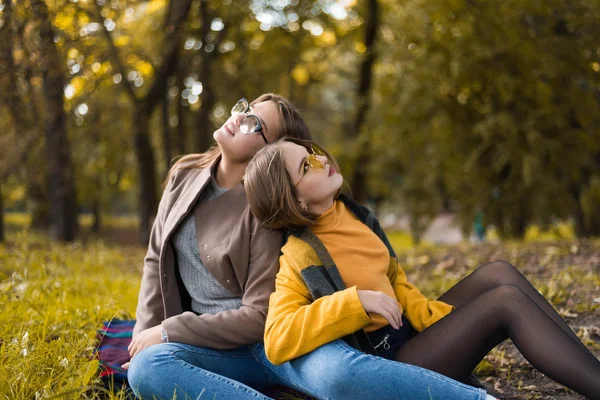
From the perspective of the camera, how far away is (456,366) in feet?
8.00

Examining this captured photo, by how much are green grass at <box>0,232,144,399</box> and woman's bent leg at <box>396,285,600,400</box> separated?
51.6 inches

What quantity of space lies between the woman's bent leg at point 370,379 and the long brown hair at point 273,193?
565 mm

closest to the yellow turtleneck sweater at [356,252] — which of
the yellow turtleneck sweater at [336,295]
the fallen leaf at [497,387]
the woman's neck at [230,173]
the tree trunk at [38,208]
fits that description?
the yellow turtleneck sweater at [336,295]

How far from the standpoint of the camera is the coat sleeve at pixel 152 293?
2.95 metres

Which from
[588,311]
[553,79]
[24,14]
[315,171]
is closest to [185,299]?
[315,171]

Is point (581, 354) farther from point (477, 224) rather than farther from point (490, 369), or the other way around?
point (477, 224)

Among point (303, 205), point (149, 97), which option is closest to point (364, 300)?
point (303, 205)

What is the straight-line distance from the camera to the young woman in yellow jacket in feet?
7.59

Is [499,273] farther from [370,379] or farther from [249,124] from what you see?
[249,124]

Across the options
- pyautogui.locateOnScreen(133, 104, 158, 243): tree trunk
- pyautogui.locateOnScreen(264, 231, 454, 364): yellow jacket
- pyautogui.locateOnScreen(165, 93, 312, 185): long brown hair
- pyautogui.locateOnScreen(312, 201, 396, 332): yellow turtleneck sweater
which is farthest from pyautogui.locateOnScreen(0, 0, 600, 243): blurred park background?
pyautogui.locateOnScreen(264, 231, 454, 364): yellow jacket

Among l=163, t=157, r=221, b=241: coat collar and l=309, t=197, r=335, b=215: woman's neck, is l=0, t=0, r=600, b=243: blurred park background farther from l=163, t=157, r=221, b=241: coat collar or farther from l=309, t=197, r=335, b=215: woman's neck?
l=309, t=197, r=335, b=215: woman's neck

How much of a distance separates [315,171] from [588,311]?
84.1 inches

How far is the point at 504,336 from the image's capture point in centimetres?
251

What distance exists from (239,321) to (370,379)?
641mm
